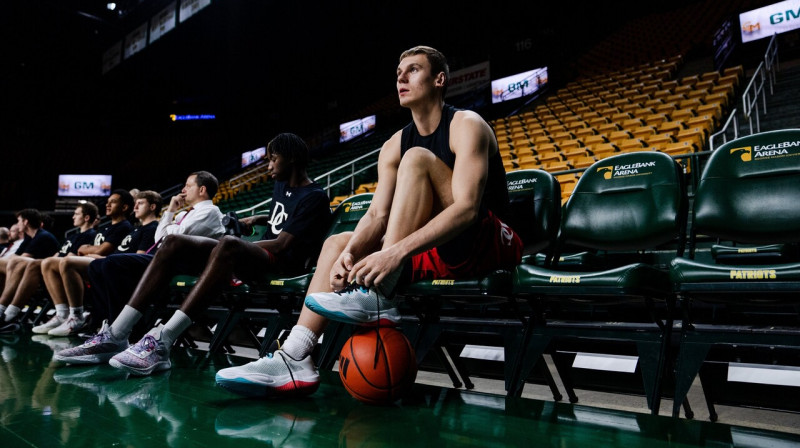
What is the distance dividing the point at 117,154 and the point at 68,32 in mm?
4071

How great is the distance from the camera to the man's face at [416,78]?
175 cm

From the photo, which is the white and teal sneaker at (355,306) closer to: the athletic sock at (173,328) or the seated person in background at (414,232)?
the seated person in background at (414,232)

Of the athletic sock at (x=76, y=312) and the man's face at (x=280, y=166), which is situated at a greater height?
the man's face at (x=280, y=166)

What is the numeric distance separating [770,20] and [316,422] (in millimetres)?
11213

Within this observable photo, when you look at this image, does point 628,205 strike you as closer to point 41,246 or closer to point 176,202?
point 176,202

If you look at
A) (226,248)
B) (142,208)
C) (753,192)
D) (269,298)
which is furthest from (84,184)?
(753,192)

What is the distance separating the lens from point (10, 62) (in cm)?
1279

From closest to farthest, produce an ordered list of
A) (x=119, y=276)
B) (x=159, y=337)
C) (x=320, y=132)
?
(x=159, y=337)
(x=119, y=276)
(x=320, y=132)

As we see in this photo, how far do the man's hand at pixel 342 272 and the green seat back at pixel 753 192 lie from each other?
4.01ft

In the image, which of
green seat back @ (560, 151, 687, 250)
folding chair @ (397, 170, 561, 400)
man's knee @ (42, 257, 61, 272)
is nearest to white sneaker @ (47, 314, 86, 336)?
man's knee @ (42, 257, 61, 272)

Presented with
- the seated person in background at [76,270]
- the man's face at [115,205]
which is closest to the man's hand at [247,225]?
the seated person in background at [76,270]

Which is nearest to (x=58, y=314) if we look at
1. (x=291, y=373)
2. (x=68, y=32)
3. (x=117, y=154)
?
(x=291, y=373)

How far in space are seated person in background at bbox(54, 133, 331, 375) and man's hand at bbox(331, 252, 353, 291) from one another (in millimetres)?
723

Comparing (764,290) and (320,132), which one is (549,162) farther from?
(320,132)
